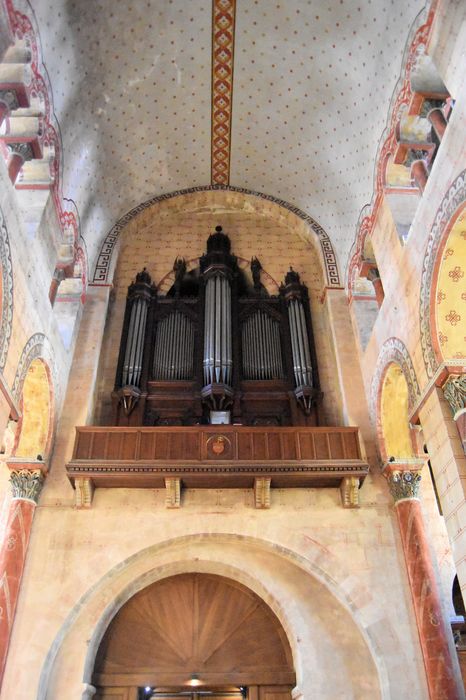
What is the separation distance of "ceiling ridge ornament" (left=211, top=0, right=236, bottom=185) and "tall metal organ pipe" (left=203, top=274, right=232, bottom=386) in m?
2.85

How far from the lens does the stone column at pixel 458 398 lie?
255 inches

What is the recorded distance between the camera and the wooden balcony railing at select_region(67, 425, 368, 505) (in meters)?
8.86

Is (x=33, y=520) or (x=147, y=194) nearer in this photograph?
(x=33, y=520)

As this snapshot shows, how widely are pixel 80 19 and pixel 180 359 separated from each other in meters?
5.96

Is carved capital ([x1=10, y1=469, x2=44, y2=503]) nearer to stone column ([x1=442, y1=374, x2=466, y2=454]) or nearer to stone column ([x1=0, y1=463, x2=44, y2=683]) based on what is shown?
stone column ([x1=0, y1=463, x2=44, y2=683])

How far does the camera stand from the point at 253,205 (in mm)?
13695

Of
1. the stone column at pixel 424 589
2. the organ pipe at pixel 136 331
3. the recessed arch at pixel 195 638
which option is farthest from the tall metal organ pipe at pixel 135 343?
the stone column at pixel 424 589

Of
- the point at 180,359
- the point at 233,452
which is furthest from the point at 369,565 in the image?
the point at 180,359

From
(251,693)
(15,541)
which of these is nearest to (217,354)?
(15,541)

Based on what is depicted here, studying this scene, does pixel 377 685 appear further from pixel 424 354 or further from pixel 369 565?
pixel 424 354

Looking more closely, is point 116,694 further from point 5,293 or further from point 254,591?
point 5,293

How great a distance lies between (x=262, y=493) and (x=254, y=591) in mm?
1658

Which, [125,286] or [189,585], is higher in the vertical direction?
[125,286]

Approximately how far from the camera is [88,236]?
1184cm
